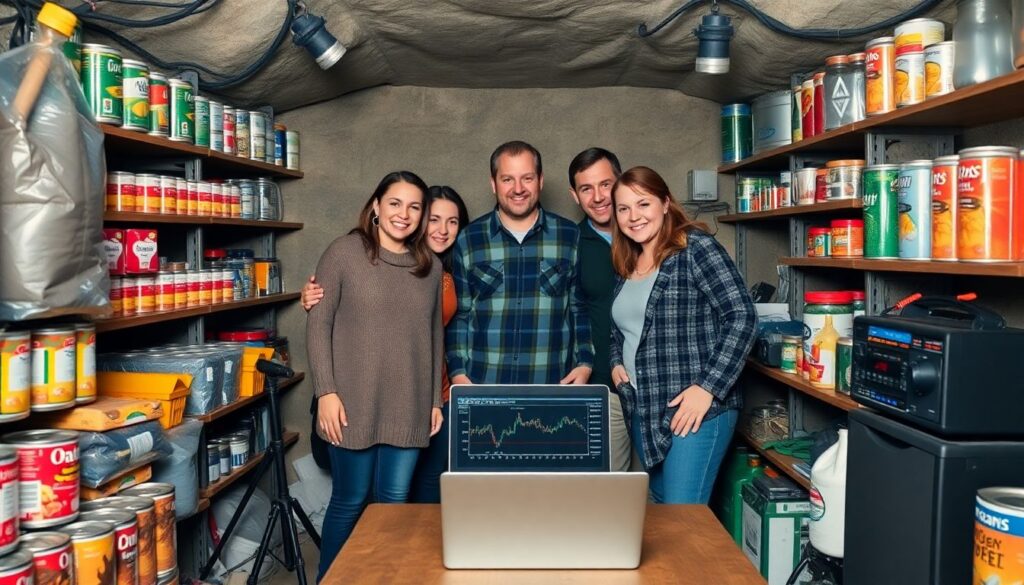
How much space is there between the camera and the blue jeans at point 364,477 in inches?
108

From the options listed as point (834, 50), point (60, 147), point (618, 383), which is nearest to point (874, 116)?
point (834, 50)

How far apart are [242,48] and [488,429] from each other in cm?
209

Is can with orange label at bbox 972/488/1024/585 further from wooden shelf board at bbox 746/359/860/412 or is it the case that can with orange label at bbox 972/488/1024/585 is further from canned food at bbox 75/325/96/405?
canned food at bbox 75/325/96/405

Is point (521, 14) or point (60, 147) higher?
point (521, 14)

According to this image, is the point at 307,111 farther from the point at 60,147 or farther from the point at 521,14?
the point at 60,147

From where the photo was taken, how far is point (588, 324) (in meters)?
2.95

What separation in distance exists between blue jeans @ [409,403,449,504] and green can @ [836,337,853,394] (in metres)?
1.36

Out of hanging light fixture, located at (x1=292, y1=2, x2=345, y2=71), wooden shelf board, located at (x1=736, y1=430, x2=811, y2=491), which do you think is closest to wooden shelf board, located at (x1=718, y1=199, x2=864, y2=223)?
wooden shelf board, located at (x1=736, y1=430, x2=811, y2=491)

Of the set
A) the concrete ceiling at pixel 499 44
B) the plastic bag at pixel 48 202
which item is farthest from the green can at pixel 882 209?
the plastic bag at pixel 48 202

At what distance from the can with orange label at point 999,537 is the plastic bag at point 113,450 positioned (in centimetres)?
191

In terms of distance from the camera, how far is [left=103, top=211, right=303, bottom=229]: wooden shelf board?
2529mm

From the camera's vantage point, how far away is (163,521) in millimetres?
2209

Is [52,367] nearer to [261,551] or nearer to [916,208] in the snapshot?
[261,551]

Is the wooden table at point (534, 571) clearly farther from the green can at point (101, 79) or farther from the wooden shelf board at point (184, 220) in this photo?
the green can at point (101, 79)
